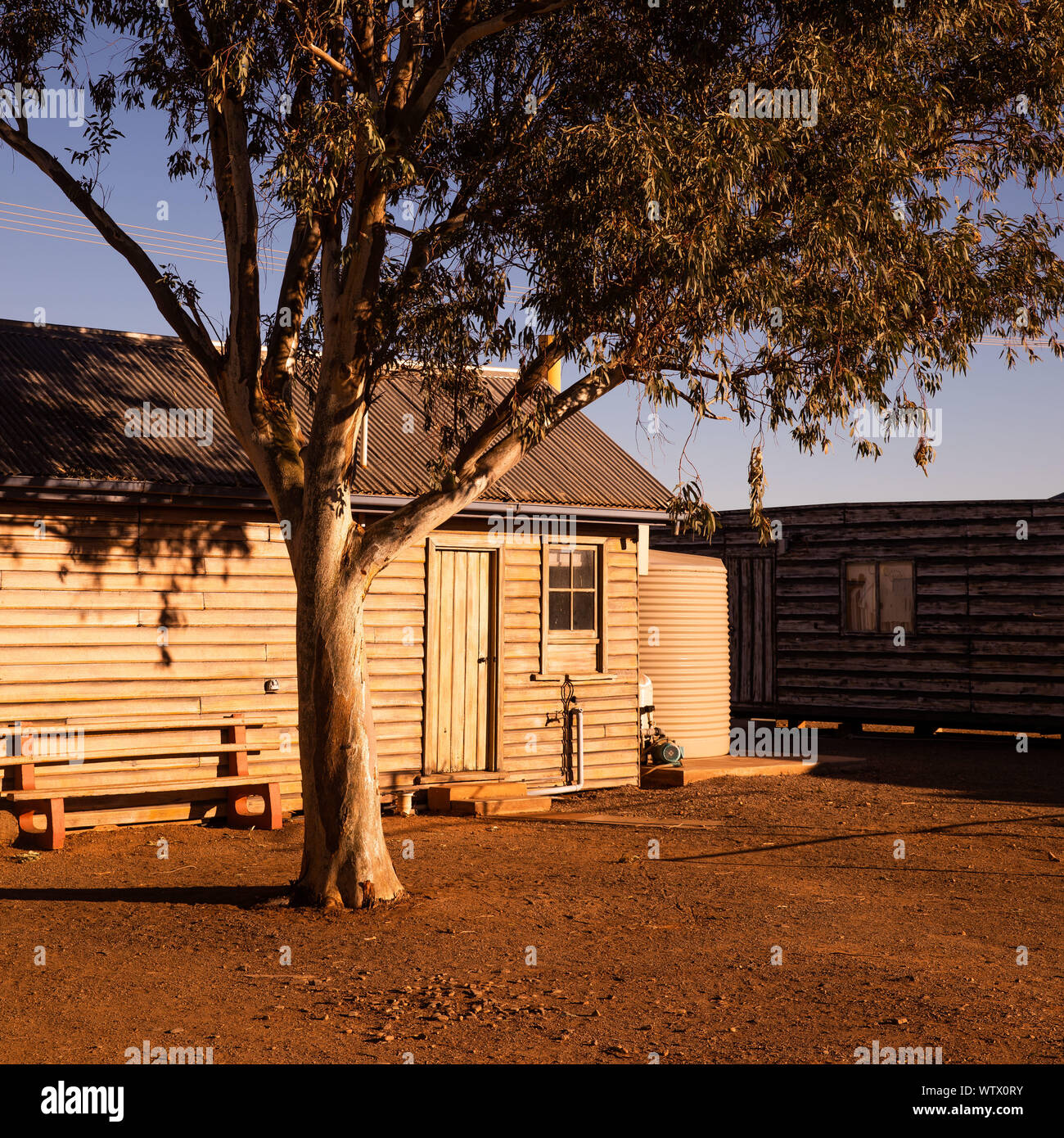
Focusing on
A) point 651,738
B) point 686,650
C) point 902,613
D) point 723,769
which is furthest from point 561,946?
point 902,613

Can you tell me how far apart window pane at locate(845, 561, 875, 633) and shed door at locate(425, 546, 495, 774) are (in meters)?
9.68

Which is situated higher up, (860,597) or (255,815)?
(860,597)

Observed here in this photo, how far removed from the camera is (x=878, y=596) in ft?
68.9

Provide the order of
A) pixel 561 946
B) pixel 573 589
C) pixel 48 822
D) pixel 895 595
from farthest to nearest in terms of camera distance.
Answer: pixel 895 595 → pixel 573 589 → pixel 48 822 → pixel 561 946

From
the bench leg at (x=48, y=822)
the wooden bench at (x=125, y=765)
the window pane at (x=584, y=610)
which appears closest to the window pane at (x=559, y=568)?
the window pane at (x=584, y=610)

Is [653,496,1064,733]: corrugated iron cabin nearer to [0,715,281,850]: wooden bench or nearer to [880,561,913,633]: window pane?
[880,561,913,633]: window pane

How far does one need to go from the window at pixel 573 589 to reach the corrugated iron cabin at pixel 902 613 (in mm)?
8060

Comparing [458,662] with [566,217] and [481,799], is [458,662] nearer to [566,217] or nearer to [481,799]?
[481,799]

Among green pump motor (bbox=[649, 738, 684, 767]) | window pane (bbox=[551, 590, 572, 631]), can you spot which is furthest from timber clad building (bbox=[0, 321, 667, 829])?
green pump motor (bbox=[649, 738, 684, 767])

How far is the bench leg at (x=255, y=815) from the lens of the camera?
1187 cm

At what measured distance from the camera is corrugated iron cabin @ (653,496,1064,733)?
1922 centimetres

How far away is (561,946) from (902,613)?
1455 cm
